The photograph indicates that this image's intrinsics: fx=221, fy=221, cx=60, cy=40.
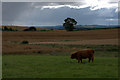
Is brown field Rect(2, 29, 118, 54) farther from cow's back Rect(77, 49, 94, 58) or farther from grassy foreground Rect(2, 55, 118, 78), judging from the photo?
grassy foreground Rect(2, 55, 118, 78)

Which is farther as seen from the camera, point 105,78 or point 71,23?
point 71,23

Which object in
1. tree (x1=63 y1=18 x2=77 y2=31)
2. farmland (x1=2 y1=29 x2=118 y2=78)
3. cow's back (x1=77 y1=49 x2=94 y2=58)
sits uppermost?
tree (x1=63 y1=18 x2=77 y2=31)

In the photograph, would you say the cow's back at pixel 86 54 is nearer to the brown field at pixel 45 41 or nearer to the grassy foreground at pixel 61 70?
the grassy foreground at pixel 61 70

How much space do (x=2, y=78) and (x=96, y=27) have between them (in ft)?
291

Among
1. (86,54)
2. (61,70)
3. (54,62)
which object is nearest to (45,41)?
(54,62)

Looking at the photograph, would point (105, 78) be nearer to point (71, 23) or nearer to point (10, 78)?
point (10, 78)

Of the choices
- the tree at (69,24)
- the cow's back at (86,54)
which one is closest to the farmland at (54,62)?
the cow's back at (86,54)

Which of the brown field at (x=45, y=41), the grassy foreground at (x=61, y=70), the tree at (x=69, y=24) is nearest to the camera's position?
the grassy foreground at (x=61, y=70)

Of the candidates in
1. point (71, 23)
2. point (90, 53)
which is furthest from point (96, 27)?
point (90, 53)

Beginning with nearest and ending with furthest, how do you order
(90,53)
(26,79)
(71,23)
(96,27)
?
(26,79), (90,53), (96,27), (71,23)

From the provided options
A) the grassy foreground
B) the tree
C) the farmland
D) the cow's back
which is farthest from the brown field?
the tree

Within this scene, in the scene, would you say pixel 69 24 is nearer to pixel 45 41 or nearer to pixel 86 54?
pixel 45 41

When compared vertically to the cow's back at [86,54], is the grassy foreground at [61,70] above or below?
below

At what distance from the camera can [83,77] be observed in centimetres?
984
